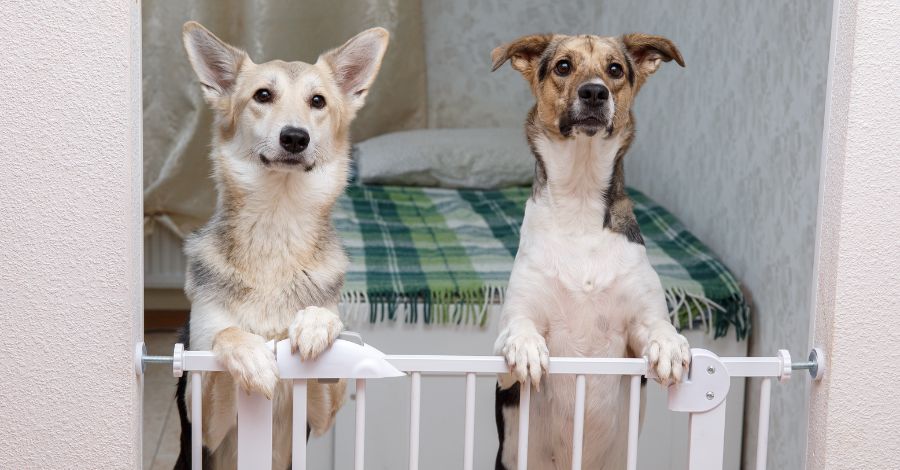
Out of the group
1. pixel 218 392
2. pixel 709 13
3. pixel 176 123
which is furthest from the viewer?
pixel 176 123

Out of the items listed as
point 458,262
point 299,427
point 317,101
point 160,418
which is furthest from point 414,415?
point 160,418

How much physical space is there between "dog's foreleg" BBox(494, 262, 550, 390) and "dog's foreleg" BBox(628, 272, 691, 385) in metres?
0.18

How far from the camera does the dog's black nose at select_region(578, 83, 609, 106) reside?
195 cm

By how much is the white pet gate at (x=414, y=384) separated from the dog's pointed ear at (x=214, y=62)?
650 mm

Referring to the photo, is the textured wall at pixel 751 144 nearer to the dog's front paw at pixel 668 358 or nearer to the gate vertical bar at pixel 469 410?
the dog's front paw at pixel 668 358

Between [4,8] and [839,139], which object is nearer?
[4,8]

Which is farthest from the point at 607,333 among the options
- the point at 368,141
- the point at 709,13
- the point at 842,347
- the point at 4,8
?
the point at 368,141

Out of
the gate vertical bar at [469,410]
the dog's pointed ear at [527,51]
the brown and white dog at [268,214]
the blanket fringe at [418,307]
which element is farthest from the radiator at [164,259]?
the gate vertical bar at [469,410]

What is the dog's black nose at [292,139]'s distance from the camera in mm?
1824

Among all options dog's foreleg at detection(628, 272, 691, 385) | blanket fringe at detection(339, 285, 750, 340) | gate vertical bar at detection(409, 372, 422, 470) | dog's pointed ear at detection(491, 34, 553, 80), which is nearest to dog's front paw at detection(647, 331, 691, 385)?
dog's foreleg at detection(628, 272, 691, 385)

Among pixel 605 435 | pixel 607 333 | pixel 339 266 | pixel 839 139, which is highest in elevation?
pixel 839 139

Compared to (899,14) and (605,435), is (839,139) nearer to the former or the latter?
(899,14)

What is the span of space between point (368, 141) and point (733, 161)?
6.72 ft

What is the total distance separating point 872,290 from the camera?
1594 millimetres
